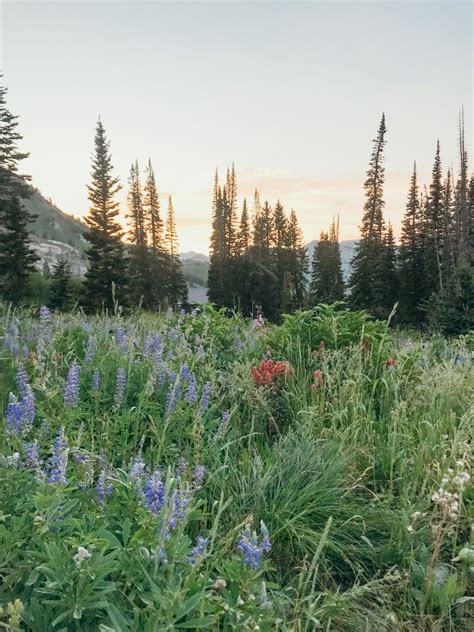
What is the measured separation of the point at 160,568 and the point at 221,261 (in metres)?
71.4

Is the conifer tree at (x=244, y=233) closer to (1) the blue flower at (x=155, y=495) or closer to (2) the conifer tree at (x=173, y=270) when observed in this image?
(2) the conifer tree at (x=173, y=270)

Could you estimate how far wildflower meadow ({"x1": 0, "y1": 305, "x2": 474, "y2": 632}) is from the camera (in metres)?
1.71

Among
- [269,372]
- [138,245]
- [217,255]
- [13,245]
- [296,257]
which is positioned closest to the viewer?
[269,372]

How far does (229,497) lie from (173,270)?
2602 inches

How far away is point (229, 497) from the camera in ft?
9.16

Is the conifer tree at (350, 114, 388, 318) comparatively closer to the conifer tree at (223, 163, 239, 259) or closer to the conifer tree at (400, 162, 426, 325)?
the conifer tree at (400, 162, 426, 325)

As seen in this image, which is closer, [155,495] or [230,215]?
[155,495]

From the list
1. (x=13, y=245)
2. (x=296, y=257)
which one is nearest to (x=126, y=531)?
(x=13, y=245)

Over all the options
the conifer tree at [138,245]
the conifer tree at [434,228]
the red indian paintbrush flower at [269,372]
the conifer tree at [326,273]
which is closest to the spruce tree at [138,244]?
the conifer tree at [138,245]

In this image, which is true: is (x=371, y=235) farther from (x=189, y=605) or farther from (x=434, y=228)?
(x=189, y=605)

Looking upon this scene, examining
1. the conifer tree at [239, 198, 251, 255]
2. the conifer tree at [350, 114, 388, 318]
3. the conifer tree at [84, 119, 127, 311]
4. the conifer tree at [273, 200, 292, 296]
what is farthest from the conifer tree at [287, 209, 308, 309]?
the conifer tree at [84, 119, 127, 311]

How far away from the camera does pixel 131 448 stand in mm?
3348

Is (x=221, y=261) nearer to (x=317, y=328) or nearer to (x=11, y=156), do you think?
(x=11, y=156)

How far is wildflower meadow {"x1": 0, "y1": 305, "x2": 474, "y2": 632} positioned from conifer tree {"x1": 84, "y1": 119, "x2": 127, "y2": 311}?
37.0 metres
